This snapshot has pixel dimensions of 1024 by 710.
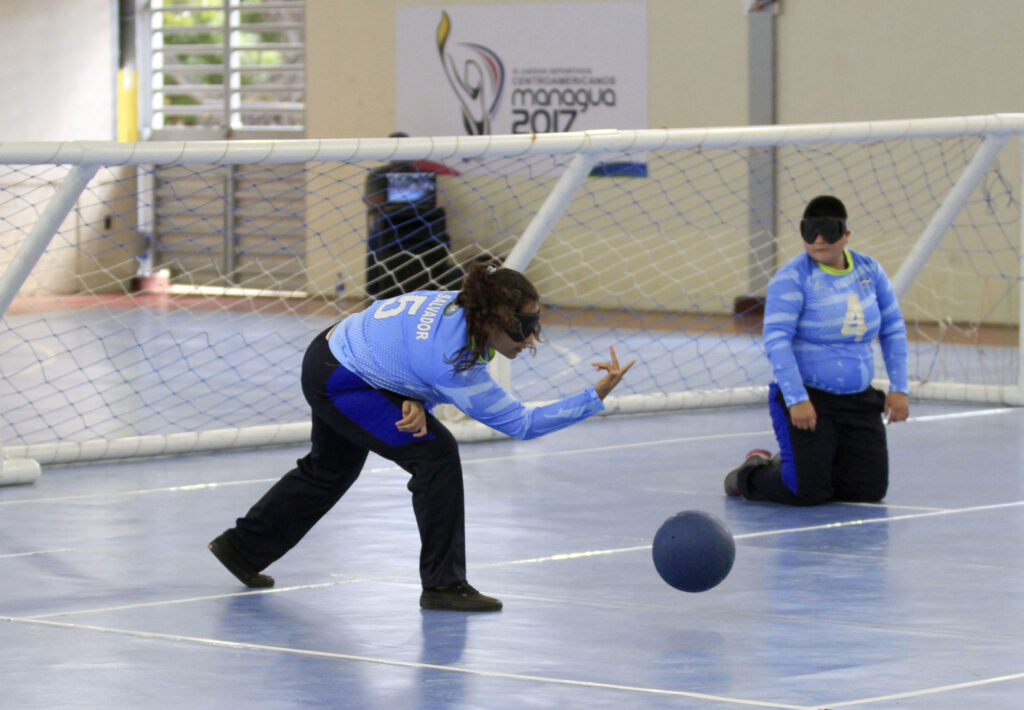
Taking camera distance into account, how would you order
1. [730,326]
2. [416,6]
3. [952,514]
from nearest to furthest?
[952,514], [730,326], [416,6]

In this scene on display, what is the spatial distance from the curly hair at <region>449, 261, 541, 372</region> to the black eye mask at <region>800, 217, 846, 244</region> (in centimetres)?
231

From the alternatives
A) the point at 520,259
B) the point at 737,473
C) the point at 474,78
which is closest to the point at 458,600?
the point at 737,473

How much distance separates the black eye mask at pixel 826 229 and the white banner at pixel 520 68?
35.3ft

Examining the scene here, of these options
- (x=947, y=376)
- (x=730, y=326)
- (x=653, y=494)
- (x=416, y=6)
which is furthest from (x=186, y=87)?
(x=653, y=494)

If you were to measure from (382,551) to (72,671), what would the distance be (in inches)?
70.9

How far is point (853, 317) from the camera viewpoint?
22.0 ft

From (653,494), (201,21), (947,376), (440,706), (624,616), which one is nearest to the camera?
(440,706)

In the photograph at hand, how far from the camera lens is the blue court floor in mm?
4043

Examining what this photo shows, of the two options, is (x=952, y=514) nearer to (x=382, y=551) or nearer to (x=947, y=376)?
(x=382, y=551)

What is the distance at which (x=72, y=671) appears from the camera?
166 inches

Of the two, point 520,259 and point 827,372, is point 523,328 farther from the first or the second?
point 520,259

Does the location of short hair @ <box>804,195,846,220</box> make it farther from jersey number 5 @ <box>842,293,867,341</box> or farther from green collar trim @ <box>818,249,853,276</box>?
jersey number 5 @ <box>842,293,867,341</box>

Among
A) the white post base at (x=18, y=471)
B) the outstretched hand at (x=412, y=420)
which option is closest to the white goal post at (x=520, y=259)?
the white post base at (x=18, y=471)

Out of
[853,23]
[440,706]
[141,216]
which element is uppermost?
[853,23]
